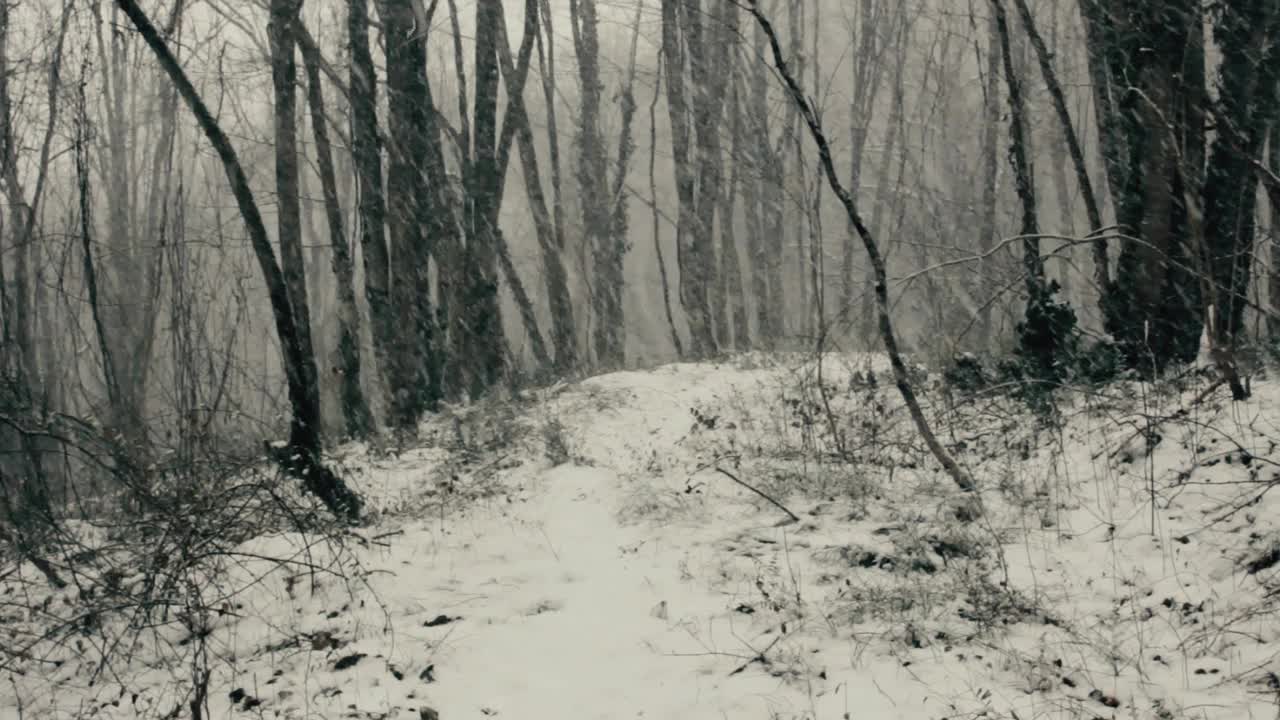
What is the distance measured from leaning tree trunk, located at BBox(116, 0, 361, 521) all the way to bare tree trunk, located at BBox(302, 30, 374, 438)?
4.39 meters

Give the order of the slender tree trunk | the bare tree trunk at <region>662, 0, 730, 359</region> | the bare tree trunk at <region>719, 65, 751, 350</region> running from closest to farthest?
the slender tree trunk, the bare tree trunk at <region>662, 0, 730, 359</region>, the bare tree trunk at <region>719, 65, 751, 350</region>

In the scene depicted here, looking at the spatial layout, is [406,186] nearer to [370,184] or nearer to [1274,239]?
[370,184]

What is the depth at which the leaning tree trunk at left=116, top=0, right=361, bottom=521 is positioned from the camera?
652 centimetres

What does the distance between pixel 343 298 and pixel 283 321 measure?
5478mm

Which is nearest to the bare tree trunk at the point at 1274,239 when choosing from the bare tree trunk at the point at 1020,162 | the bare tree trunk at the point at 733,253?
the bare tree trunk at the point at 1020,162

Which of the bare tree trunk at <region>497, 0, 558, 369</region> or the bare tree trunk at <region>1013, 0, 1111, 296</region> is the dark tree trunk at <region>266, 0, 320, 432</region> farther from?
the bare tree trunk at <region>1013, 0, 1111, 296</region>

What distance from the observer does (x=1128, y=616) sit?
4090mm

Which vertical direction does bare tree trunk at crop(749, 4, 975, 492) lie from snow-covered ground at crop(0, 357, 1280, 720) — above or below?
above

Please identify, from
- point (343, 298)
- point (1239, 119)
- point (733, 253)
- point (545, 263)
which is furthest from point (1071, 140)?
point (733, 253)

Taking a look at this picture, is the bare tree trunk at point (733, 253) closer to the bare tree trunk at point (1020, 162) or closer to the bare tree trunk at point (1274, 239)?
the bare tree trunk at point (1274, 239)

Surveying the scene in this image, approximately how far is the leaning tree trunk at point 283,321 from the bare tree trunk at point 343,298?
4.39 meters

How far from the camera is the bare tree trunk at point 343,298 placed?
11.7 meters

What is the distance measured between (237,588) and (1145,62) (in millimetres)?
7358

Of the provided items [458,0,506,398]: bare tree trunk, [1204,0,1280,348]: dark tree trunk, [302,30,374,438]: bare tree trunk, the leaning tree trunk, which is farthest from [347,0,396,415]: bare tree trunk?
[1204,0,1280,348]: dark tree trunk
